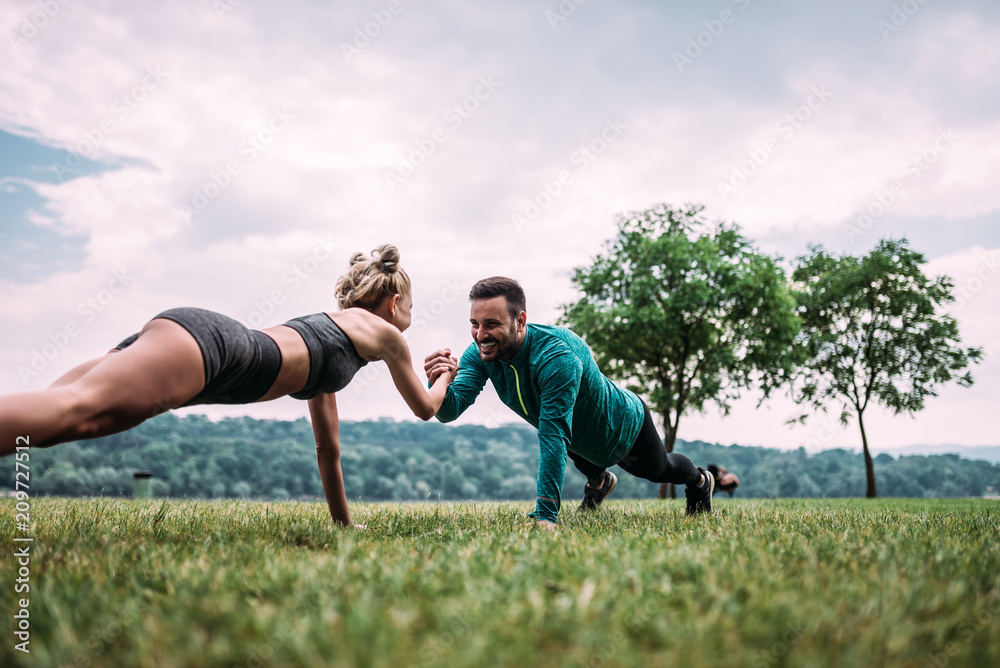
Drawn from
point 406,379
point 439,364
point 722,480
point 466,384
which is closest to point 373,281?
point 406,379

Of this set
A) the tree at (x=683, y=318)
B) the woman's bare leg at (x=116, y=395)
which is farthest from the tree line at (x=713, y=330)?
the woman's bare leg at (x=116, y=395)

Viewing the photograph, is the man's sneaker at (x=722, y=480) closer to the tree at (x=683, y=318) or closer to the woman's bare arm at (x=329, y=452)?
the woman's bare arm at (x=329, y=452)

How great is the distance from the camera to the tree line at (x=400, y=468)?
32.2 meters

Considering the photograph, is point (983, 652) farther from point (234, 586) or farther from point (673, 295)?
point (673, 295)

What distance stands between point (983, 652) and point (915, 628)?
6.3 inches

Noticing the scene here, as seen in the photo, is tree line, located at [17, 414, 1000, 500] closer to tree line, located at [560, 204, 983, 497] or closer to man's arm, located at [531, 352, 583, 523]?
tree line, located at [560, 204, 983, 497]

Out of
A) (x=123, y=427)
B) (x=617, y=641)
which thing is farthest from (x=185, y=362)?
(x=617, y=641)

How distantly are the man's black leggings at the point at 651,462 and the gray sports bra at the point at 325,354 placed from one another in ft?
9.77

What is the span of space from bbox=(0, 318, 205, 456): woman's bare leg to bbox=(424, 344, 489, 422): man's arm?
238 centimetres

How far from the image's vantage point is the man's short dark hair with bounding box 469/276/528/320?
15.4 feet

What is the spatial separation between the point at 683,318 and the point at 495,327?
15.1 metres

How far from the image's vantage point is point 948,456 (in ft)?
130

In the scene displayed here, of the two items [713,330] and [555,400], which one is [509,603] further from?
[713,330]

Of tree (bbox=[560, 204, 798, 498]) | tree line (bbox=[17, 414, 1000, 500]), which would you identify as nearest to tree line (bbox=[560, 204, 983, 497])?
tree (bbox=[560, 204, 798, 498])
